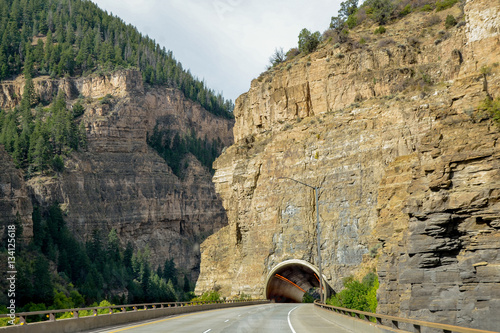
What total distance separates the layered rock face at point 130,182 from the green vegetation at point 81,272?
493cm

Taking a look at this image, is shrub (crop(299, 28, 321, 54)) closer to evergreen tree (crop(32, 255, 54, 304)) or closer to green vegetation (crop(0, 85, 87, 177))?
evergreen tree (crop(32, 255, 54, 304))

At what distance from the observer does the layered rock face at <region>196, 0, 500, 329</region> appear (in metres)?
17.7

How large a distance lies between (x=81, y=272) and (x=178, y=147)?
213 feet

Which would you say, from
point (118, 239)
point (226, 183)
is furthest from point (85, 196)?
point (226, 183)

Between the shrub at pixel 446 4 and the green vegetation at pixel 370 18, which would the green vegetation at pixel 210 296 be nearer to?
the green vegetation at pixel 370 18

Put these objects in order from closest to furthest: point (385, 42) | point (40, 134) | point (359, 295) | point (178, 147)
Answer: point (359, 295)
point (385, 42)
point (40, 134)
point (178, 147)

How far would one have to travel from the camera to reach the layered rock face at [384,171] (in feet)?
58.0

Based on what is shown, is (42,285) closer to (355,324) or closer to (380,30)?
(380,30)

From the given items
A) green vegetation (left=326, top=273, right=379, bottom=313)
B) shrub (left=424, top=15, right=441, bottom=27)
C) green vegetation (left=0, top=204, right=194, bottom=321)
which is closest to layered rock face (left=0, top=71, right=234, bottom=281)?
green vegetation (left=0, top=204, right=194, bottom=321)

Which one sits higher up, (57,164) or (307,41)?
(307,41)

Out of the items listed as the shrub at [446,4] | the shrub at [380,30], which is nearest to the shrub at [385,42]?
the shrub at [380,30]

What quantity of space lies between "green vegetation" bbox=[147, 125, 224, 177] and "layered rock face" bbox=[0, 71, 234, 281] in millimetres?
2406

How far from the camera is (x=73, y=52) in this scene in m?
177

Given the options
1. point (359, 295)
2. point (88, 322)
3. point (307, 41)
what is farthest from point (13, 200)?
point (88, 322)
